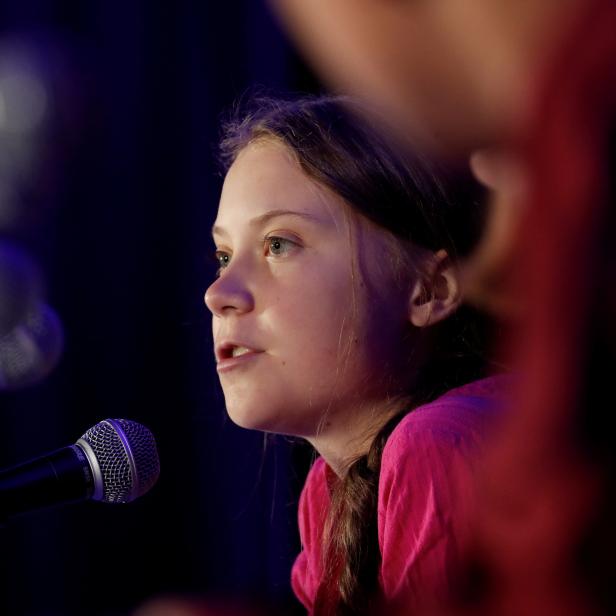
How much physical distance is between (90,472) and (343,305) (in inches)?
14.9

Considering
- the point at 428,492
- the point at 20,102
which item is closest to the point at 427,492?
the point at 428,492

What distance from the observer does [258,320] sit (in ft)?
3.24

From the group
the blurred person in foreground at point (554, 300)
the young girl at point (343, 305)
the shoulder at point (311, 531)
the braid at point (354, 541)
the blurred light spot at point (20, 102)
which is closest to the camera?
the blurred person in foreground at point (554, 300)

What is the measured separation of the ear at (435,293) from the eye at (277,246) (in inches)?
6.9

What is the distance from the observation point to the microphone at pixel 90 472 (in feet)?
2.32

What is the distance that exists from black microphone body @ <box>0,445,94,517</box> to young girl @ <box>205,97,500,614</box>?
275 millimetres

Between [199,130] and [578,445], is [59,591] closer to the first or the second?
[199,130]

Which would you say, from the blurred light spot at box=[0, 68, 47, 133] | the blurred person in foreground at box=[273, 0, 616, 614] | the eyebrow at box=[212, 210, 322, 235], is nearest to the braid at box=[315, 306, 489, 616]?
the eyebrow at box=[212, 210, 322, 235]

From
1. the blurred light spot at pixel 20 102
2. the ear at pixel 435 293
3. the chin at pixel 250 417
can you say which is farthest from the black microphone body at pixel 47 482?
the blurred light spot at pixel 20 102

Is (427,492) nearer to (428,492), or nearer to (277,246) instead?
(428,492)

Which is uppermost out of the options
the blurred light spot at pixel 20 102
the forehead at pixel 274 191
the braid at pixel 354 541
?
the blurred light spot at pixel 20 102

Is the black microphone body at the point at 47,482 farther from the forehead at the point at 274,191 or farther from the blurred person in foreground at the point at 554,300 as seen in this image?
the blurred person in foreground at the point at 554,300

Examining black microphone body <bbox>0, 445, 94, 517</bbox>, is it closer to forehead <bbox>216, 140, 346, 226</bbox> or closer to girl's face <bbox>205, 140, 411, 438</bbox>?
girl's face <bbox>205, 140, 411, 438</bbox>

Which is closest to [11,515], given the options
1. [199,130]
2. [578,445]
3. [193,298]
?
[578,445]
